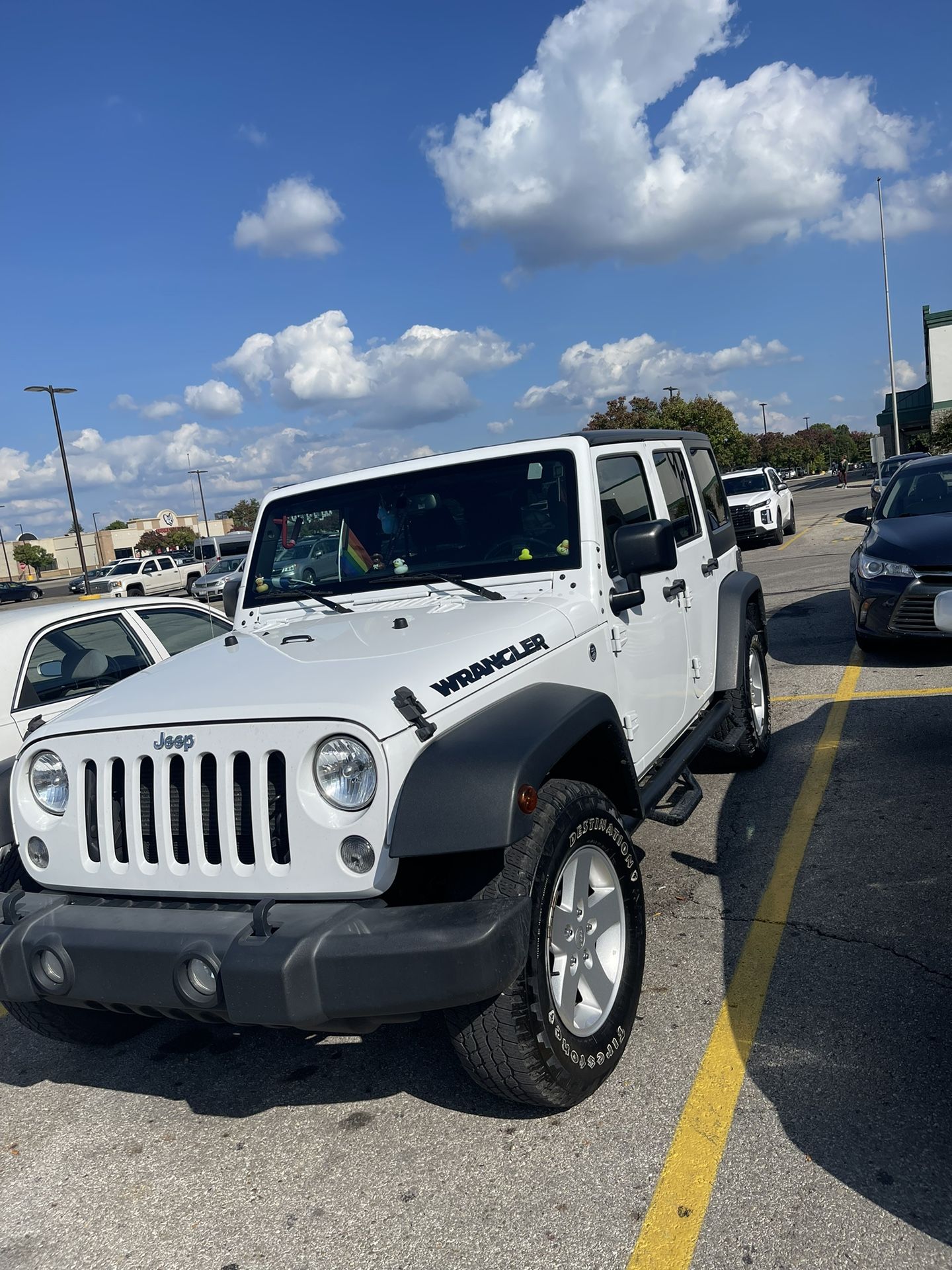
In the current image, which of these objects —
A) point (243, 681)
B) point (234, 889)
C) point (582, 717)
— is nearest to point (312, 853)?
point (234, 889)

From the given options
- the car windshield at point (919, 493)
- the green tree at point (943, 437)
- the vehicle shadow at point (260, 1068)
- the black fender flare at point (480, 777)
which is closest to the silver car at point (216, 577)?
the car windshield at point (919, 493)

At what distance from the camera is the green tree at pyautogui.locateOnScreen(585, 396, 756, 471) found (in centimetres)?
5881

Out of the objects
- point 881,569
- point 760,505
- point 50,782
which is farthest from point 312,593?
point 760,505

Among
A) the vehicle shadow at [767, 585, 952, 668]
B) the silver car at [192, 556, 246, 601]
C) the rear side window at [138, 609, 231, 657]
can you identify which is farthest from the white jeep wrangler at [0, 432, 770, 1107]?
the silver car at [192, 556, 246, 601]

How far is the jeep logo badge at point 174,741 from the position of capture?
2.83 m

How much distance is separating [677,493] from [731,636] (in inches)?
34.6

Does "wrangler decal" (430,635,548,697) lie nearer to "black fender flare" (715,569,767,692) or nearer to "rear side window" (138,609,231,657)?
"black fender flare" (715,569,767,692)

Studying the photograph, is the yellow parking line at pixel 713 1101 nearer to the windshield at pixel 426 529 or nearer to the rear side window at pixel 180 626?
the windshield at pixel 426 529

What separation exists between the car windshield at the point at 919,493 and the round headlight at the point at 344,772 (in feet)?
23.5

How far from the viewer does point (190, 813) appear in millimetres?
2795

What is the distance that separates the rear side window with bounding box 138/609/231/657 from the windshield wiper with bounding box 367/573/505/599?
2.16m

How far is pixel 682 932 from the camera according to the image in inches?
157

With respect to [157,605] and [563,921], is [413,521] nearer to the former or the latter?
[563,921]

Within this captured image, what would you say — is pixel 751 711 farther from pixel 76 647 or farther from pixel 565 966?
pixel 76 647
